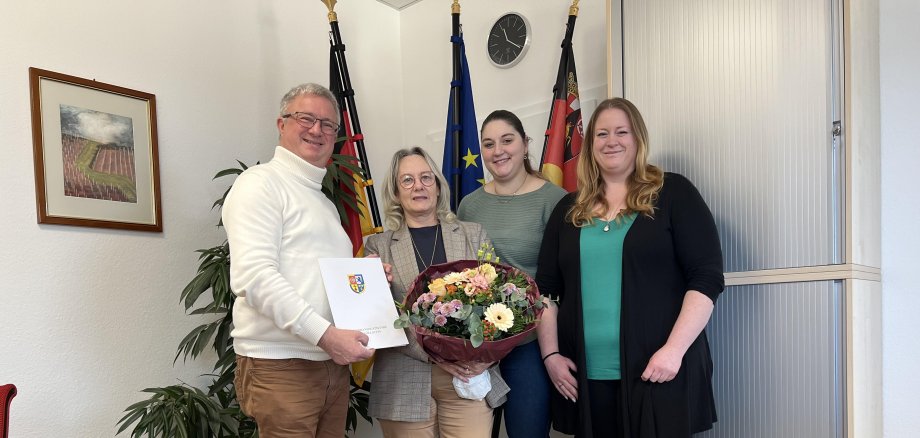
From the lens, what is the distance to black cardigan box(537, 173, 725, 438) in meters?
1.90

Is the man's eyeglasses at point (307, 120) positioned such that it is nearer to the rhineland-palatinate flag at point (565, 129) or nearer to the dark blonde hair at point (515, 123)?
the dark blonde hair at point (515, 123)

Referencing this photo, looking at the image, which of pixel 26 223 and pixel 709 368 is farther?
pixel 26 223

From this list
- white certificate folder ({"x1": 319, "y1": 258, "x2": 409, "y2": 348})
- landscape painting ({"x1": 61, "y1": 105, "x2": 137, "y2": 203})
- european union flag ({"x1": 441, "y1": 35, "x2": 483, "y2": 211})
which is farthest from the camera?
european union flag ({"x1": 441, "y1": 35, "x2": 483, "y2": 211})

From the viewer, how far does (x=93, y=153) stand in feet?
9.05

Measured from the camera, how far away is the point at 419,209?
215cm

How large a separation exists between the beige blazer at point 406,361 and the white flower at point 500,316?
1.13 feet

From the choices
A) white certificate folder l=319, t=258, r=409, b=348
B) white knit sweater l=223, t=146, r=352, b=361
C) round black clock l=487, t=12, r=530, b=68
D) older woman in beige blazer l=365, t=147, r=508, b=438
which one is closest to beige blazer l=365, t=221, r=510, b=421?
older woman in beige blazer l=365, t=147, r=508, b=438

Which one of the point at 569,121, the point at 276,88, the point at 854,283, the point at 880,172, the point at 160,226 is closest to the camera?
the point at 854,283

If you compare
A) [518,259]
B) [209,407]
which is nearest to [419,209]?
[518,259]

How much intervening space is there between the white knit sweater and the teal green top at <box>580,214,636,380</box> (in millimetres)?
780

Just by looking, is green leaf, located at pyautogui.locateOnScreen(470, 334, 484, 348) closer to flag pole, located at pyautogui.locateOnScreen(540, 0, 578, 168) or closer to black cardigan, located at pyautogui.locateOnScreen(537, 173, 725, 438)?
black cardigan, located at pyautogui.locateOnScreen(537, 173, 725, 438)

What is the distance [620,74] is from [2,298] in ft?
8.29

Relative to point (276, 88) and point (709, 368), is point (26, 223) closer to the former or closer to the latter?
point (276, 88)

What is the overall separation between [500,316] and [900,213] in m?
1.56
